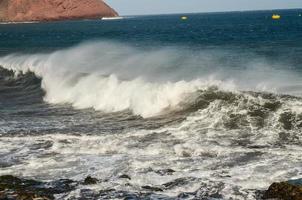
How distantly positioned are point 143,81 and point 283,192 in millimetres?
15120

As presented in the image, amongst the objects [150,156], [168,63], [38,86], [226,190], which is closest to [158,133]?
[150,156]

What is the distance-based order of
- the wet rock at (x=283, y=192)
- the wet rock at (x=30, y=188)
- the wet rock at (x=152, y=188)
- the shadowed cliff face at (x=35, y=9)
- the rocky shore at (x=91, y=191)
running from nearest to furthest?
the wet rock at (x=283, y=192) → the rocky shore at (x=91, y=191) → the wet rock at (x=30, y=188) → the wet rock at (x=152, y=188) → the shadowed cliff face at (x=35, y=9)

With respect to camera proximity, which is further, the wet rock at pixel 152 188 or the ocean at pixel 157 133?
the ocean at pixel 157 133

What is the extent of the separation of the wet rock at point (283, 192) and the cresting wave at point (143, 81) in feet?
33.4

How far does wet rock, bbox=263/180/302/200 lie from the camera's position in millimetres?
9266

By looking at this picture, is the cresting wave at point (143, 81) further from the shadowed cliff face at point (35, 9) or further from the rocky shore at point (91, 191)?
the shadowed cliff face at point (35, 9)

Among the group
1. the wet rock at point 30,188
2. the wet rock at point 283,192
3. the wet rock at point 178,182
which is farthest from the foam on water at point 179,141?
the wet rock at point 30,188

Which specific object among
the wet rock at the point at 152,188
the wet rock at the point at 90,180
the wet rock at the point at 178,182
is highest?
the wet rock at the point at 90,180

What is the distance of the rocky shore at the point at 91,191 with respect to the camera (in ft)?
31.3

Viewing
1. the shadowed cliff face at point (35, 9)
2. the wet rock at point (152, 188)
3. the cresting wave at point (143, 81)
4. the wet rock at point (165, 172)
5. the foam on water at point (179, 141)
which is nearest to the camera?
the wet rock at point (152, 188)

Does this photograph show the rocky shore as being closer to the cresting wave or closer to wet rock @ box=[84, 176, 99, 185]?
wet rock @ box=[84, 176, 99, 185]

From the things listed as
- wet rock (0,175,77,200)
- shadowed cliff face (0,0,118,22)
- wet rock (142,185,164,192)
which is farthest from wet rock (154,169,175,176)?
shadowed cliff face (0,0,118,22)

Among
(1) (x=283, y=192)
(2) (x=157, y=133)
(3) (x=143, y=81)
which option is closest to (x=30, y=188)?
(1) (x=283, y=192)

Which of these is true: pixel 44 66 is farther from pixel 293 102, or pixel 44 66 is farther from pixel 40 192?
pixel 40 192
